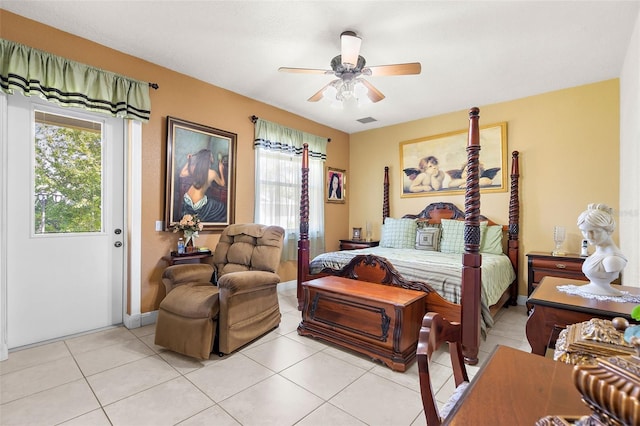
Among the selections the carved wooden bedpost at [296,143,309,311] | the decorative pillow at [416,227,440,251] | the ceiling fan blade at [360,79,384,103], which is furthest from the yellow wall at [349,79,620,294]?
the carved wooden bedpost at [296,143,309,311]

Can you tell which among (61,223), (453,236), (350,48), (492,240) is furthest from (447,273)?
(61,223)

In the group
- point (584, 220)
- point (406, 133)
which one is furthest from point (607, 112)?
point (584, 220)

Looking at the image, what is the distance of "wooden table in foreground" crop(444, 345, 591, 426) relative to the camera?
65 centimetres

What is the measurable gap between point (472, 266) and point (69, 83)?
3.89 m

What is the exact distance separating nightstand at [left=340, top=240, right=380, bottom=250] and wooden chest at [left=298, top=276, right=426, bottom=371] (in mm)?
2085

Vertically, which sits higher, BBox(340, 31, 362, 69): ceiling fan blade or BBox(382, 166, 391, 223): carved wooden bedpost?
BBox(340, 31, 362, 69): ceiling fan blade

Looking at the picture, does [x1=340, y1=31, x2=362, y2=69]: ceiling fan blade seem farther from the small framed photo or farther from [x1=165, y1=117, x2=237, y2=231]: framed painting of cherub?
the small framed photo

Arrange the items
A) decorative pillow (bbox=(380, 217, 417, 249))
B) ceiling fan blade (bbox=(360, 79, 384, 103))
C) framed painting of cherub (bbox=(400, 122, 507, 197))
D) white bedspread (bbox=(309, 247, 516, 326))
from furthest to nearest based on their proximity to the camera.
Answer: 1. decorative pillow (bbox=(380, 217, 417, 249))
2. framed painting of cherub (bbox=(400, 122, 507, 197))
3. ceiling fan blade (bbox=(360, 79, 384, 103))
4. white bedspread (bbox=(309, 247, 516, 326))

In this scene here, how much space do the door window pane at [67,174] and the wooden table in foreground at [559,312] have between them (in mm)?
3698

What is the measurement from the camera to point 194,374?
2.16 meters

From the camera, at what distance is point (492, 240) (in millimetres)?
3916

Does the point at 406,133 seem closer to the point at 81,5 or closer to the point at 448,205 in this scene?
the point at 448,205

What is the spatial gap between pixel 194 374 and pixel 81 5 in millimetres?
3041

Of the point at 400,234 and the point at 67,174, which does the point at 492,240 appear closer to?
the point at 400,234
